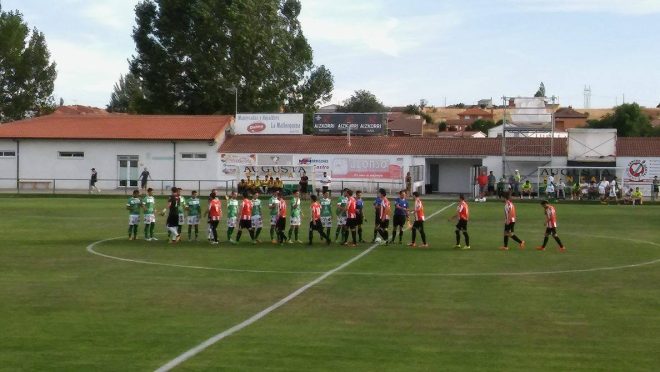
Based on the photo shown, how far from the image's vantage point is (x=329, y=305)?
59.5ft

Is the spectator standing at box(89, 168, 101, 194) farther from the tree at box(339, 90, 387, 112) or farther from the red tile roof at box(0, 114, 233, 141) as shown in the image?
the tree at box(339, 90, 387, 112)

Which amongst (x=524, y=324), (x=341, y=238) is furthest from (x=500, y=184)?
(x=524, y=324)

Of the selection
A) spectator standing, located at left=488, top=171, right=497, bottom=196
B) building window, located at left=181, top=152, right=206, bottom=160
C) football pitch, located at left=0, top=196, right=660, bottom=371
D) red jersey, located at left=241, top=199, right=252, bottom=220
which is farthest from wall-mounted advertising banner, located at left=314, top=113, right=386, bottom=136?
red jersey, located at left=241, top=199, right=252, bottom=220

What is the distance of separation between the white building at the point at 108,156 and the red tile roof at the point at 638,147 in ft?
99.7

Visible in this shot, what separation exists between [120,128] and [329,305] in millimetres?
57572

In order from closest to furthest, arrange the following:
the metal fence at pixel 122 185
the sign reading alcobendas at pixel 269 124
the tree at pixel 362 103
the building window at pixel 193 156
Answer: the metal fence at pixel 122 185
the building window at pixel 193 156
the sign reading alcobendas at pixel 269 124
the tree at pixel 362 103

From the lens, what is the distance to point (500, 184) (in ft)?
203

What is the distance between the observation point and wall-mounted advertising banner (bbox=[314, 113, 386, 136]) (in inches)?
2975

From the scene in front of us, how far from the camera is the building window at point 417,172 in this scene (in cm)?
6650

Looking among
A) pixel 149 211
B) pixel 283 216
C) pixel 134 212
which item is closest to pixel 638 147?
pixel 283 216

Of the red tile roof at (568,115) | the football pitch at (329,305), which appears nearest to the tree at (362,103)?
the red tile roof at (568,115)

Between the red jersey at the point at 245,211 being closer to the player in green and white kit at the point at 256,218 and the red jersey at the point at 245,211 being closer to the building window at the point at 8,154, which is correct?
the player in green and white kit at the point at 256,218

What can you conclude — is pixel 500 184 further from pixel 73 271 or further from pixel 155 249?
pixel 73 271

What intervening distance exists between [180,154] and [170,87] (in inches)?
793
